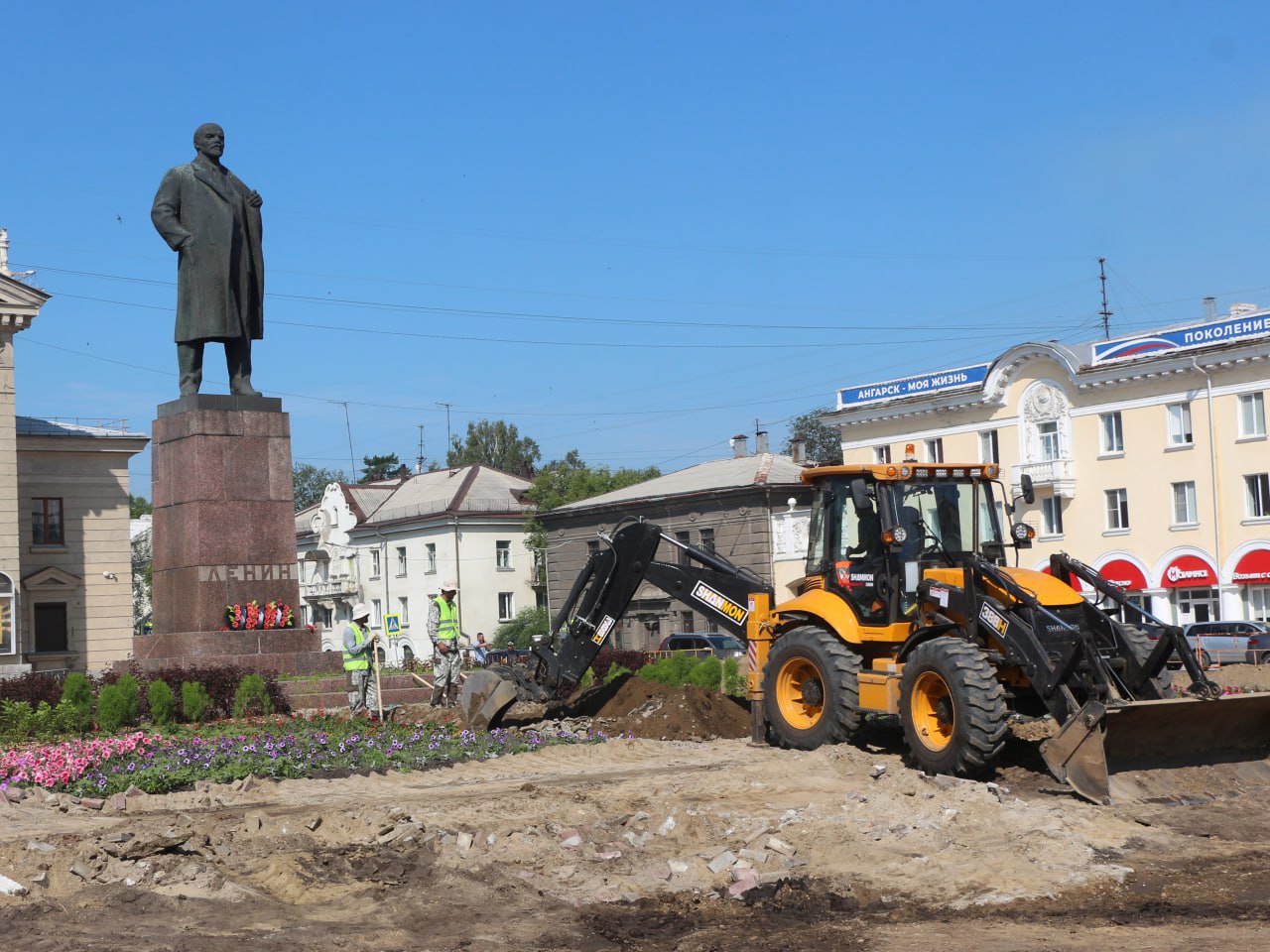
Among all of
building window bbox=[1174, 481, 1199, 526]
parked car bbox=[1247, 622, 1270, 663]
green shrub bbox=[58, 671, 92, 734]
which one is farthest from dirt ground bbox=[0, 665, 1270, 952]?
building window bbox=[1174, 481, 1199, 526]

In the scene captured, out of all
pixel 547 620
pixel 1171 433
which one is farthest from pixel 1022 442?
pixel 547 620

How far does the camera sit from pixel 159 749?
15.0m

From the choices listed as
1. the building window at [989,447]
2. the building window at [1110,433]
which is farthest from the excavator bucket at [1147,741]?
the building window at [989,447]

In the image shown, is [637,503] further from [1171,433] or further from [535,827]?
[535,827]

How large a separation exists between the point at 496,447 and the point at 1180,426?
203ft

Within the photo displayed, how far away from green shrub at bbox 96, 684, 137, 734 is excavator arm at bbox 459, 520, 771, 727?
433cm

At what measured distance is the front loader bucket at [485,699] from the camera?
55.9 feet

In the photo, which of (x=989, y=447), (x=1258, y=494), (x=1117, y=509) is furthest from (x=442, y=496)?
(x=1258, y=494)

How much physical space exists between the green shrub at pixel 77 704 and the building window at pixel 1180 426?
1334 inches

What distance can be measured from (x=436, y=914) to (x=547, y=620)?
186 feet

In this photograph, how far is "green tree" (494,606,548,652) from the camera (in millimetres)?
66438

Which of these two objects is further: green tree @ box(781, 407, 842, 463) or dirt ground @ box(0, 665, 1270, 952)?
green tree @ box(781, 407, 842, 463)

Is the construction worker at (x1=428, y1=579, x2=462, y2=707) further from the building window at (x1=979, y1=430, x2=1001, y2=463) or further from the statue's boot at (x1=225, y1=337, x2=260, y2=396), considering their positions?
the building window at (x1=979, y1=430, x2=1001, y2=463)

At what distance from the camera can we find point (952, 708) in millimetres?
12766
